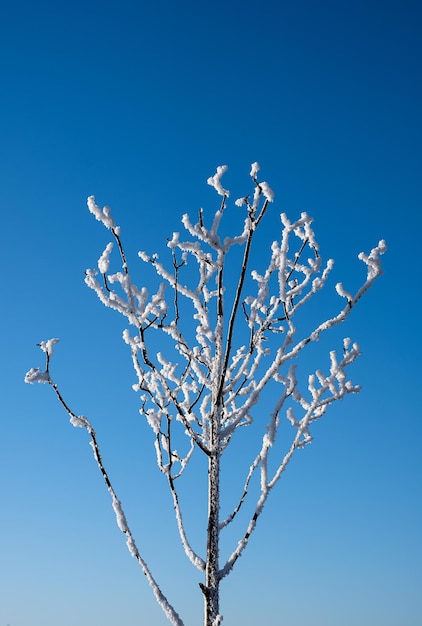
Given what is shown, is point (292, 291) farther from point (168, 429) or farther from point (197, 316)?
point (168, 429)

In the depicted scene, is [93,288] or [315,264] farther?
[315,264]

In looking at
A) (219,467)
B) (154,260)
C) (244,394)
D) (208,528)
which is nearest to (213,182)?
(154,260)

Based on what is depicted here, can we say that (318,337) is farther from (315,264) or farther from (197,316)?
(197,316)

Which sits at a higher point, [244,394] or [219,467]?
[244,394]

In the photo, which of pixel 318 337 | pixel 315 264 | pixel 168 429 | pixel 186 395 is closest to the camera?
pixel 318 337

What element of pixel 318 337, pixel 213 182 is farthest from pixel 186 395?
pixel 213 182

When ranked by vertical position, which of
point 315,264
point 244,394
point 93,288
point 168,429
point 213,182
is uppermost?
point 213,182

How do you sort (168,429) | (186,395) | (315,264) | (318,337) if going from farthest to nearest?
(186,395)
(315,264)
(168,429)
(318,337)

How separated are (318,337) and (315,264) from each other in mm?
774

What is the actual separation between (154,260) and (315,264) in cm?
130

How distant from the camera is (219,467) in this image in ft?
12.6

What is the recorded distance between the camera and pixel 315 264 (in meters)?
4.48

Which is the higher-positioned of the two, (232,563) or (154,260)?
(154,260)

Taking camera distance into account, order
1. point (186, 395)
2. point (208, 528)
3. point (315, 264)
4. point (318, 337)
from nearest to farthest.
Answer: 1. point (208, 528)
2. point (318, 337)
3. point (315, 264)
4. point (186, 395)
